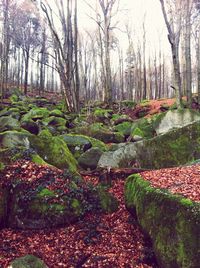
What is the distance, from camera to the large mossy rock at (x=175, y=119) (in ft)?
37.7

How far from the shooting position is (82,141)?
31.5ft

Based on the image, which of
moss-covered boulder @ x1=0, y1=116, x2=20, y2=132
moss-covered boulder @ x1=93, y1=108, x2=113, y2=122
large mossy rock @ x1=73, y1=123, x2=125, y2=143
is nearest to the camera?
moss-covered boulder @ x1=0, y1=116, x2=20, y2=132

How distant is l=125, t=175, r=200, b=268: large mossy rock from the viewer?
3.22 meters

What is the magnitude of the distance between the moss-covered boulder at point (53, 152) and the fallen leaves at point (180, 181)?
2676 millimetres

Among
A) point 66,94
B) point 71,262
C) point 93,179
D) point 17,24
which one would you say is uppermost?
point 17,24

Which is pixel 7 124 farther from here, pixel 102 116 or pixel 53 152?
pixel 102 116

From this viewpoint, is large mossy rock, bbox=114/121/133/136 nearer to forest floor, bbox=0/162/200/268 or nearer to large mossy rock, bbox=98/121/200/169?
large mossy rock, bbox=98/121/200/169

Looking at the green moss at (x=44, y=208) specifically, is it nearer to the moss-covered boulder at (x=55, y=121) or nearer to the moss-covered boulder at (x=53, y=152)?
the moss-covered boulder at (x=53, y=152)

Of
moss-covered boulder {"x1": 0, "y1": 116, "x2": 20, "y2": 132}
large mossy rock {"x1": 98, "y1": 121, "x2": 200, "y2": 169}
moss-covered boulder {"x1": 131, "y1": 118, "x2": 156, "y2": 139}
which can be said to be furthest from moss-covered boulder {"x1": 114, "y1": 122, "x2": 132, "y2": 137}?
large mossy rock {"x1": 98, "y1": 121, "x2": 200, "y2": 169}

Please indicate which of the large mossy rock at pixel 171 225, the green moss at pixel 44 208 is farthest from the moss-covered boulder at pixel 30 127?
the large mossy rock at pixel 171 225

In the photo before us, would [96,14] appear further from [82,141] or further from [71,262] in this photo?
[71,262]

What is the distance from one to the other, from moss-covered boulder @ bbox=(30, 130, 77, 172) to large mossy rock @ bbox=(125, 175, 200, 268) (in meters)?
3.29

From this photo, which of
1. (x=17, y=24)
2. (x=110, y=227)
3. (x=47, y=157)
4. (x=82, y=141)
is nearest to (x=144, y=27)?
(x=17, y=24)

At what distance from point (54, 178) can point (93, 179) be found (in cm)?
158
